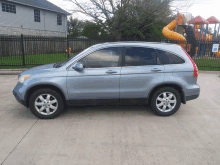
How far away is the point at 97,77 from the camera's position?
14.2ft

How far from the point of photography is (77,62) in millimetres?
4371

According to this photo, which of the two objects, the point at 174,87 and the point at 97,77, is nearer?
the point at 97,77

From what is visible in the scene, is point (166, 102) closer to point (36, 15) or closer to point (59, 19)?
point (36, 15)

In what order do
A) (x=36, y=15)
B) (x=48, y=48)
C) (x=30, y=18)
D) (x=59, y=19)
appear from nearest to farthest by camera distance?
(x=48, y=48) < (x=30, y=18) < (x=36, y=15) < (x=59, y=19)

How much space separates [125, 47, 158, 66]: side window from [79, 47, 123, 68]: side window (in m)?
0.24

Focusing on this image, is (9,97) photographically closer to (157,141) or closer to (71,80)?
(71,80)

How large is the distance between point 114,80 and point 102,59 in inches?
22.0

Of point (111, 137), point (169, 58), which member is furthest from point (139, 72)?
point (111, 137)

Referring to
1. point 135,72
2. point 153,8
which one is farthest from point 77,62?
point 153,8

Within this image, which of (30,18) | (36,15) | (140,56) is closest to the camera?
(140,56)

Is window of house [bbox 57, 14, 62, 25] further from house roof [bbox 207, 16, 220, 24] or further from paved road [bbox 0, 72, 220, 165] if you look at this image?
paved road [bbox 0, 72, 220, 165]

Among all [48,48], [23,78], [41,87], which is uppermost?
[48,48]

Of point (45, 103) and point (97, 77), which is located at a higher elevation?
point (97, 77)

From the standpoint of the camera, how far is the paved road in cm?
300
